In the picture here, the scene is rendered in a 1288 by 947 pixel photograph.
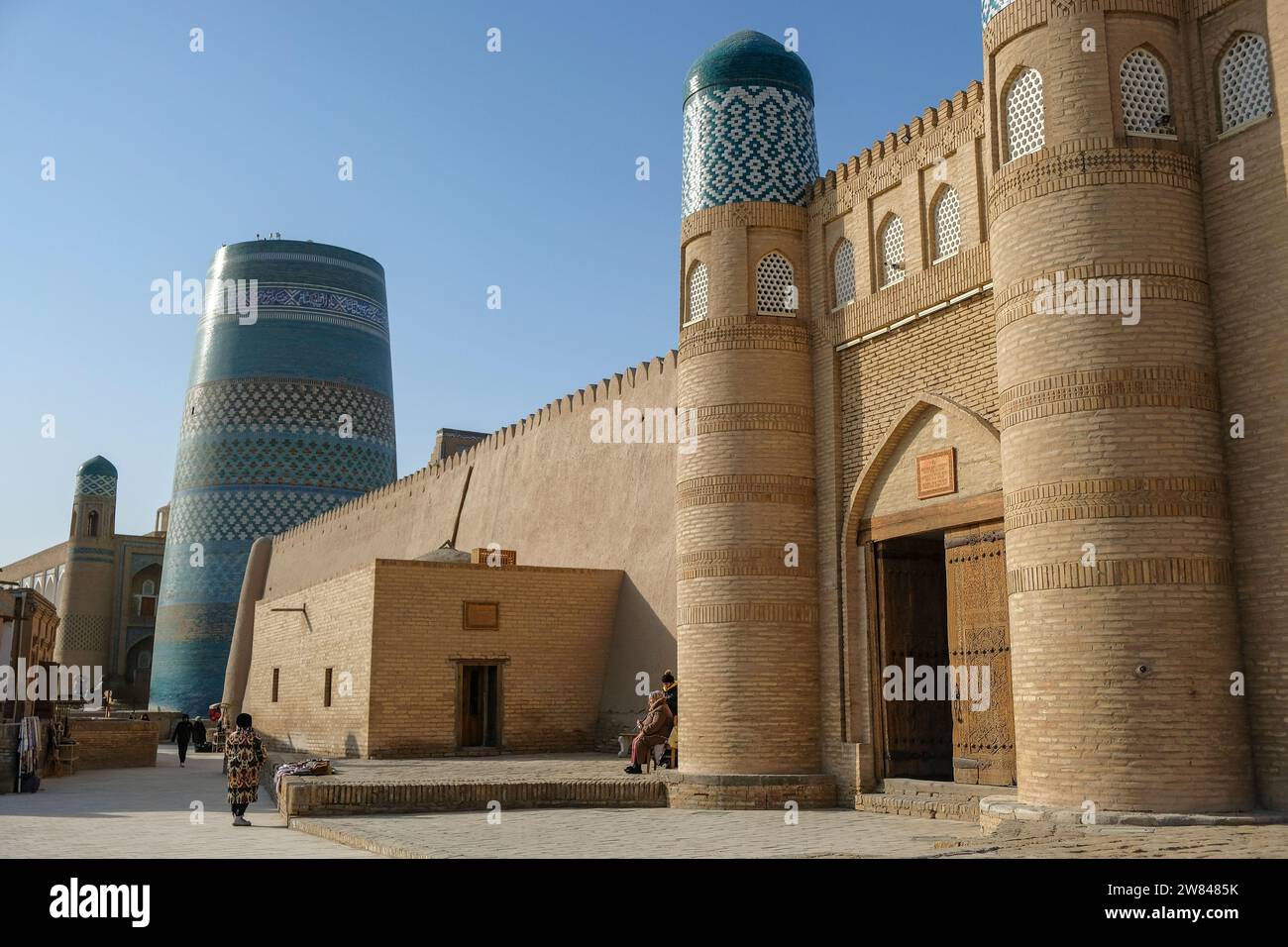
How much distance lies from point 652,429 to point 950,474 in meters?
7.58

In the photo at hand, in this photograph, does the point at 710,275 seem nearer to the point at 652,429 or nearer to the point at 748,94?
the point at 748,94

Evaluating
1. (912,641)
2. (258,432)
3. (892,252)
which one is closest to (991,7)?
(892,252)

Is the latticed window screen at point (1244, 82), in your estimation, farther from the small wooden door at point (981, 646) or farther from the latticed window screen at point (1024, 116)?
the small wooden door at point (981, 646)

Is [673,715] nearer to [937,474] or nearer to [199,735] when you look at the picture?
[937,474]

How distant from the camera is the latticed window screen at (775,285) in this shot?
1145 centimetres

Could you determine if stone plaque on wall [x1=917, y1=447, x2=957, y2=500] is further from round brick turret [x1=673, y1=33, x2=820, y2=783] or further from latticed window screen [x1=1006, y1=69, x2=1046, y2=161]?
latticed window screen [x1=1006, y1=69, x2=1046, y2=161]

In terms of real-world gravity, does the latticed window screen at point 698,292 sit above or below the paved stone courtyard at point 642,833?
above

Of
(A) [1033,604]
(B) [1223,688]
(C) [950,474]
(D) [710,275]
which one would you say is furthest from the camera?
(D) [710,275]

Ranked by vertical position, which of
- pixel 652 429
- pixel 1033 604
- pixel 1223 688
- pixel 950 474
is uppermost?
pixel 652 429

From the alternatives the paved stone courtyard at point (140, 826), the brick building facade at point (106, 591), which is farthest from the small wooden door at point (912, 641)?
the brick building facade at point (106, 591)

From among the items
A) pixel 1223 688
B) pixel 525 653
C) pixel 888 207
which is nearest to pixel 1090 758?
pixel 1223 688

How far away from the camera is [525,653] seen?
52.7 feet

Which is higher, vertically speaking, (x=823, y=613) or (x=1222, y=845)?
(x=823, y=613)

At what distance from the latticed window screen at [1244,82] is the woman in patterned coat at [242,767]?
7.97m
